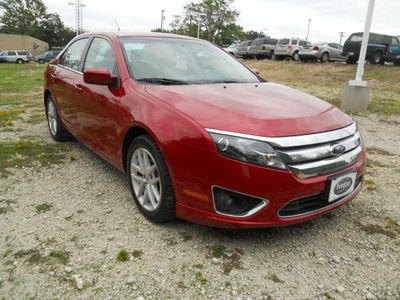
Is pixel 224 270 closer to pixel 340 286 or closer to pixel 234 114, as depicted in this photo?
pixel 340 286

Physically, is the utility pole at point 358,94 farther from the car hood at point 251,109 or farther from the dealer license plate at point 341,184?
the dealer license plate at point 341,184

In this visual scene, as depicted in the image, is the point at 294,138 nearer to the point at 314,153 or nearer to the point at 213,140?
the point at 314,153

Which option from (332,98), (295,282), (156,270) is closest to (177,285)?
(156,270)

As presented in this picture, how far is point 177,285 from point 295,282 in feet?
2.52

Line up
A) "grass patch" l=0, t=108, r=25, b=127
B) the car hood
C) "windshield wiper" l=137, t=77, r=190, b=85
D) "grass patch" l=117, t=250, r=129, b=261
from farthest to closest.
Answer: "grass patch" l=0, t=108, r=25, b=127 < "windshield wiper" l=137, t=77, r=190, b=85 < "grass patch" l=117, t=250, r=129, b=261 < the car hood

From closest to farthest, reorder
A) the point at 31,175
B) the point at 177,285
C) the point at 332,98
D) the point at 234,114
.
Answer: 1. the point at 177,285
2. the point at 234,114
3. the point at 31,175
4. the point at 332,98

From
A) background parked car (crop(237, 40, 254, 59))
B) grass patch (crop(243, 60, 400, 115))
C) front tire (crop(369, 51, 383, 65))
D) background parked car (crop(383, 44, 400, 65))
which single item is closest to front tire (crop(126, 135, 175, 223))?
grass patch (crop(243, 60, 400, 115))

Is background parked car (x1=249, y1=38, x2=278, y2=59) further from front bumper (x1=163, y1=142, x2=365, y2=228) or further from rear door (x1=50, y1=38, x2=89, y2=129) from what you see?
front bumper (x1=163, y1=142, x2=365, y2=228)

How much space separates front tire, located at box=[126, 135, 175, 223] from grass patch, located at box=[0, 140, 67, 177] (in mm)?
1812

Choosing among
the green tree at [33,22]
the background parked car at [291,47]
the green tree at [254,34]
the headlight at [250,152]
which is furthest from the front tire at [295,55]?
the green tree at [254,34]

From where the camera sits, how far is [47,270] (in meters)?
2.25

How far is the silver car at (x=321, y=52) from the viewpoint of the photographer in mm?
20609

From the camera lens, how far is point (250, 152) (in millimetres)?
2156

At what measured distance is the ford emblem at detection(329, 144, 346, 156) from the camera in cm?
236
